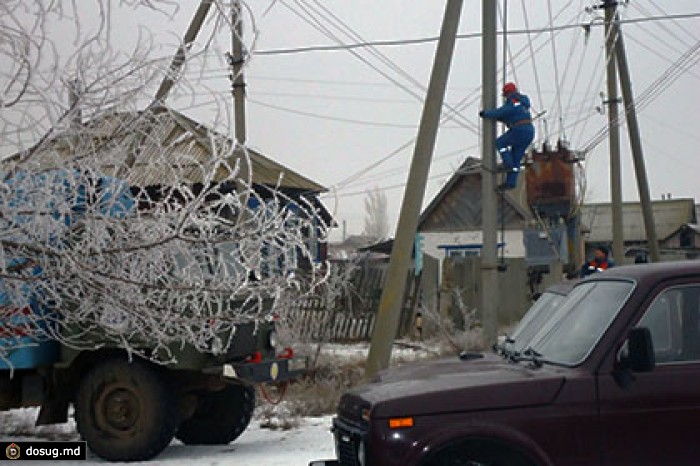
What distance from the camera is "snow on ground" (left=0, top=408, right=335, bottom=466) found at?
855 centimetres

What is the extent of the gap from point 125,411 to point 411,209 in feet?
11.9

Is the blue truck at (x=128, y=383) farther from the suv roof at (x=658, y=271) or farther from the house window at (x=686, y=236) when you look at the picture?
the house window at (x=686, y=236)

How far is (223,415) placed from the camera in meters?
9.90

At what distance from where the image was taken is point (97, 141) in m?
4.95

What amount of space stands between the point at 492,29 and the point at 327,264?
5.79 metres

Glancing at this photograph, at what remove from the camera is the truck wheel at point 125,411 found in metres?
8.71

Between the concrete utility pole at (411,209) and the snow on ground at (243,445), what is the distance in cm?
94

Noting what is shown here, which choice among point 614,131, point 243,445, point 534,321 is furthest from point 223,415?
point 614,131

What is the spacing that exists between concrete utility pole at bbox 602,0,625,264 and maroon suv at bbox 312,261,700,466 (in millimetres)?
14283

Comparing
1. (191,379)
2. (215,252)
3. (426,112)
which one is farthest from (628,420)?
(426,112)

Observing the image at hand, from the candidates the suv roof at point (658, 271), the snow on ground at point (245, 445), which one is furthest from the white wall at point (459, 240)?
the suv roof at point (658, 271)

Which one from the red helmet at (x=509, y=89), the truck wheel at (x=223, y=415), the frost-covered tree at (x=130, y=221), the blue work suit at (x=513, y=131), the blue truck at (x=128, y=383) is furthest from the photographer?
the red helmet at (x=509, y=89)

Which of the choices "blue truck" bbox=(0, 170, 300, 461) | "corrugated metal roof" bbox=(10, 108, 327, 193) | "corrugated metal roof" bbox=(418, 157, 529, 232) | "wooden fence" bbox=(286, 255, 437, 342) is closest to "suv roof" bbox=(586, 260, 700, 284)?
"corrugated metal roof" bbox=(10, 108, 327, 193)

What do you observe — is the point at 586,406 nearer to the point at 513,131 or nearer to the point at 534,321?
the point at 534,321
